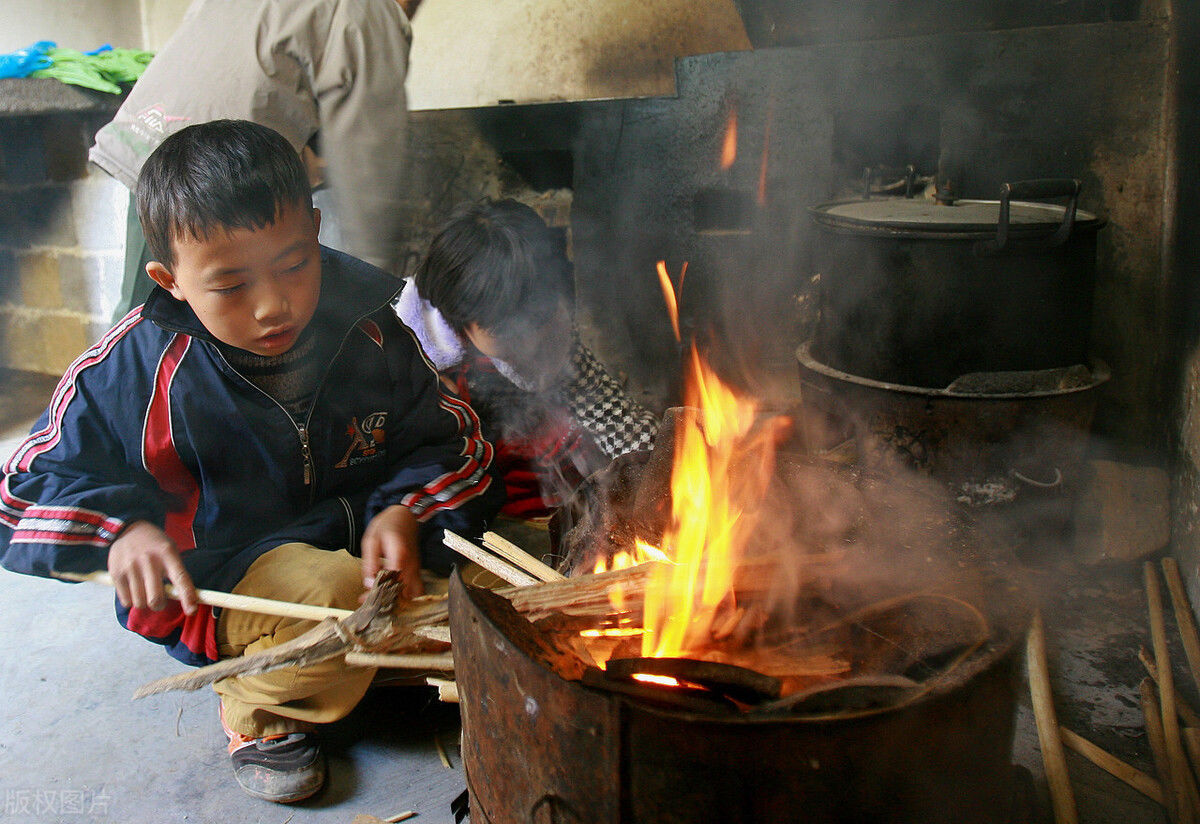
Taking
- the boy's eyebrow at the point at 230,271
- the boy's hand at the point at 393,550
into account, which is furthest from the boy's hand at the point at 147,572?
the boy's eyebrow at the point at 230,271

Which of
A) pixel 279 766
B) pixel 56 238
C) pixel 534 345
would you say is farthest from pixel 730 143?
pixel 56 238

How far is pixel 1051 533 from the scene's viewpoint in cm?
292

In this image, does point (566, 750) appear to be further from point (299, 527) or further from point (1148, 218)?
point (1148, 218)

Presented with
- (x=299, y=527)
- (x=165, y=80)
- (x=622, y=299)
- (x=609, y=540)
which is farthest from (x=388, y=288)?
(x=622, y=299)

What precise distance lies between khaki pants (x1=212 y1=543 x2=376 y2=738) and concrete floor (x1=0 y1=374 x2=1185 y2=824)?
0.58 feet

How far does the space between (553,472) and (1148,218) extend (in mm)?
2404

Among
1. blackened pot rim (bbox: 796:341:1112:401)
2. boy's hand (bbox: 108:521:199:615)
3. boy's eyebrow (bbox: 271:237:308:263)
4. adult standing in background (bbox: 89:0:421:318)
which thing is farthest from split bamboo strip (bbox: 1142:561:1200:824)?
adult standing in background (bbox: 89:0:421:318)

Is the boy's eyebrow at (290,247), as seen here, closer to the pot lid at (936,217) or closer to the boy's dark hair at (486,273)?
the boy's dark hair at (486,273)

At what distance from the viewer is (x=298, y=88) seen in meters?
3.13

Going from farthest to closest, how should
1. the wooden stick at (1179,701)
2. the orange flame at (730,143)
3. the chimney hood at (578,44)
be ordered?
the chimney hood at (578,44) → the orange flame at (730,143) → the wooden stick at (1179,701)

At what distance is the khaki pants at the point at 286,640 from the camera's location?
2105 millimetres

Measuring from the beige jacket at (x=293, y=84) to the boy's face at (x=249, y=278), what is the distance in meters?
1.18

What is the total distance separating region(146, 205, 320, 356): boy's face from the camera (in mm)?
1947

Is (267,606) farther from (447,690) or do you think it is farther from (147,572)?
(447,690)
